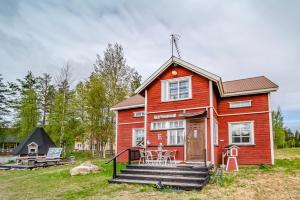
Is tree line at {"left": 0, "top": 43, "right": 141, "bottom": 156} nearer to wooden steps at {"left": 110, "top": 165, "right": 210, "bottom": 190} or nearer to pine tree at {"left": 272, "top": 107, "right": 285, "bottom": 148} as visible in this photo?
wooden steps at {"left": 110, "top": 165, "right": 210, "bottom": 190}

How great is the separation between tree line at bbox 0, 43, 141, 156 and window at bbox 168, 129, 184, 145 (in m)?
12.3

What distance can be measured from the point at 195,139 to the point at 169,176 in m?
3.10

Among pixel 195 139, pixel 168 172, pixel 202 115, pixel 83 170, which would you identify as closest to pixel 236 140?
pixel 195 139

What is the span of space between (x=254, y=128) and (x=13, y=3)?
1289cm

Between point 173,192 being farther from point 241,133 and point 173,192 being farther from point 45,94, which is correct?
point 45,94

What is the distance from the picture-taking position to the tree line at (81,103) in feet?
74.9

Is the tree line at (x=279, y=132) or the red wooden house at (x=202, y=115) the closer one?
the red wooden house at (x=202, y=115)

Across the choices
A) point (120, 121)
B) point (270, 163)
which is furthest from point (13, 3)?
point (270, 163)

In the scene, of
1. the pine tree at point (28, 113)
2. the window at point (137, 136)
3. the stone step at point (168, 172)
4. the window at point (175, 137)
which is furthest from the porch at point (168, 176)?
the pine tree at point (28, 113)

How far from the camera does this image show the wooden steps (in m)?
7.85

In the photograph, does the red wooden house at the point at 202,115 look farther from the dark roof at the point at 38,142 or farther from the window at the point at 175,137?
the dark roof at the point at 38,142

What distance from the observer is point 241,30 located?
46.6 ft

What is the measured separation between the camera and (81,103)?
24094mm

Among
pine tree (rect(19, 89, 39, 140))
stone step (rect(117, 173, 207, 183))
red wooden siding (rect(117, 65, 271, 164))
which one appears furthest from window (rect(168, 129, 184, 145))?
pine tree (rect(19, 89, 39, 140))
